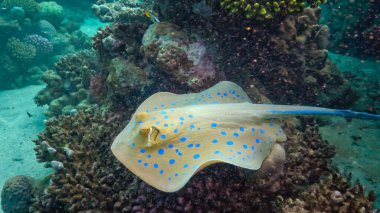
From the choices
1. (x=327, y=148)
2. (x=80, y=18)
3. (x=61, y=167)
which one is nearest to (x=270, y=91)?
(x=327, y=148)

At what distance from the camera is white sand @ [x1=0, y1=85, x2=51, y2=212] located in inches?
309

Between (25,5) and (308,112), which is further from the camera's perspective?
(25,5)

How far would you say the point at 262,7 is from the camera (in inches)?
219

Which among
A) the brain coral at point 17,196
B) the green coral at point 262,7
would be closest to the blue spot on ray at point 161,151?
the green coral at point 262,7

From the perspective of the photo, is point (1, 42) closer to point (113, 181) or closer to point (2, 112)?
point (2, 112)

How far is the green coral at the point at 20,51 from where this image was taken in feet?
45.1

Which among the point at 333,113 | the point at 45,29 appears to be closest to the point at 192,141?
the point at 333,113

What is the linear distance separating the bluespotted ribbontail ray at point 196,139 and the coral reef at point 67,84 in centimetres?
587

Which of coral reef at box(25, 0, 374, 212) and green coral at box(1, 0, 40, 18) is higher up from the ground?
coral reef at box(25, 0, 374, 212)

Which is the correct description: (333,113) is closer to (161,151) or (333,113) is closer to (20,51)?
(161,151)

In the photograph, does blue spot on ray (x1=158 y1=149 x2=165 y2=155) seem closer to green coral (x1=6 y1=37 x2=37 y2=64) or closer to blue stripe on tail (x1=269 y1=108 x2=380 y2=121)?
blue stripe on tail (x1=269 y1=108 x2=380 y2=121)

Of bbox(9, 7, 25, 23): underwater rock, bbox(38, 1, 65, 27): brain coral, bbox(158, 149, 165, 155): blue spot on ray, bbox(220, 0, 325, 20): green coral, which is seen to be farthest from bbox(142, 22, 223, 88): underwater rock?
→ bbox(38, 1, 65, 27): brain coral

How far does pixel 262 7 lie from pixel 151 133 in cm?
372

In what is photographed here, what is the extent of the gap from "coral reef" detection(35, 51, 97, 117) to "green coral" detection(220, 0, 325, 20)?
5.74m
